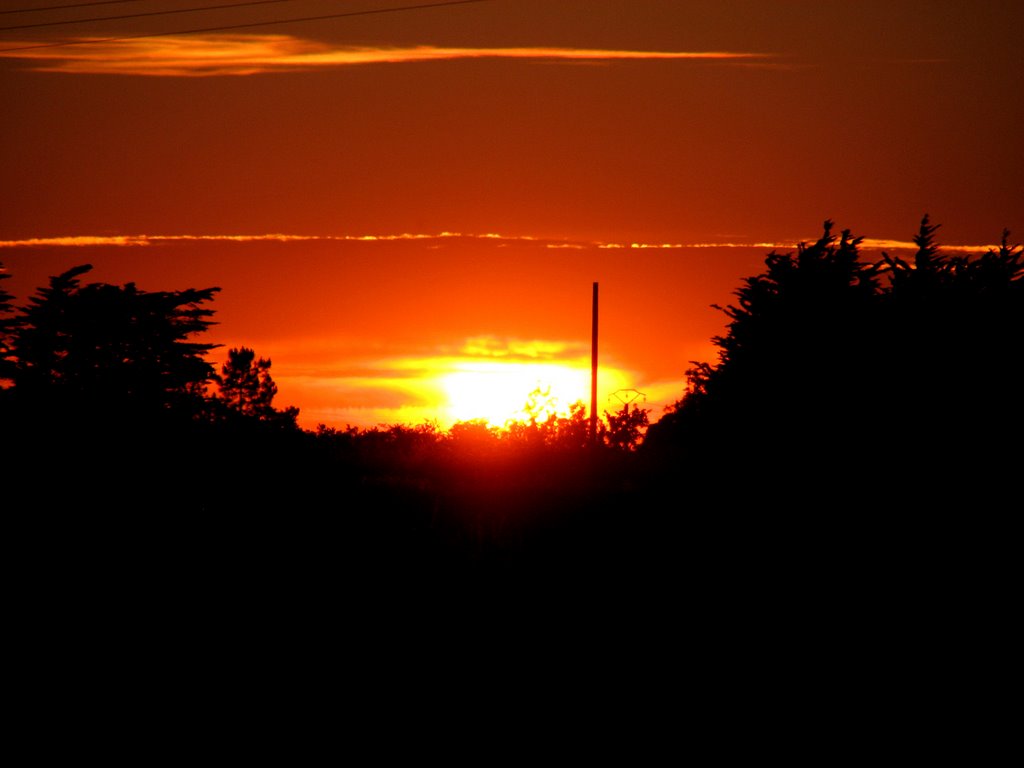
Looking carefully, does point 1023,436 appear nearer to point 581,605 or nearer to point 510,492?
point 510,492

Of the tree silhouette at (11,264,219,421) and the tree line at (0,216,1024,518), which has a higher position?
the tree silhouette at (11,264,219,421)

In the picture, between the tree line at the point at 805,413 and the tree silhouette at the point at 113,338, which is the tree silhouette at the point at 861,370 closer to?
the tree line at the point at 805,413

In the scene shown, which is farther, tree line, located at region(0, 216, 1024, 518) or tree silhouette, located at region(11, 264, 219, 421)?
tree silhouette, located at region(11, 264, 219, 421)

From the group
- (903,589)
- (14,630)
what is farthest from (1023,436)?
(14,630)

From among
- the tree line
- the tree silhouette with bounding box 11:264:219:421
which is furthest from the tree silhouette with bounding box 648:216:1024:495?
the tree silhouette with bounding box 11:264:219:421

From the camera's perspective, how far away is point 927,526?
18734 mm

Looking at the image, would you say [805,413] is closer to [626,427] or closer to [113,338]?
[626,427]

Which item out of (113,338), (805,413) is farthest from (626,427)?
(113,338)

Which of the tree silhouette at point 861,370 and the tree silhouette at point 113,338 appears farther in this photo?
the tree silhouette at point 113,338

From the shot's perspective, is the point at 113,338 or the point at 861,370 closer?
the point at 861,370

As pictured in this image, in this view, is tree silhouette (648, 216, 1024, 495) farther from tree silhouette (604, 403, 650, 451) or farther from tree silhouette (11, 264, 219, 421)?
tree silhouette (11, 264, 219, 421)

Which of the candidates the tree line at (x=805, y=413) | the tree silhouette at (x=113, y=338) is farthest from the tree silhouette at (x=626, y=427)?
the tree silhouette at (x=113, y=338)

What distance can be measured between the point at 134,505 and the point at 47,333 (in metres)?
46.8

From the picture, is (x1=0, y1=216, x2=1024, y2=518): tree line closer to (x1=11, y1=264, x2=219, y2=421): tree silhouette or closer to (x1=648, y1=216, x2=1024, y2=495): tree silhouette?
(x1=648, y1=216, x2=1024, y2=495): tree silhouette
